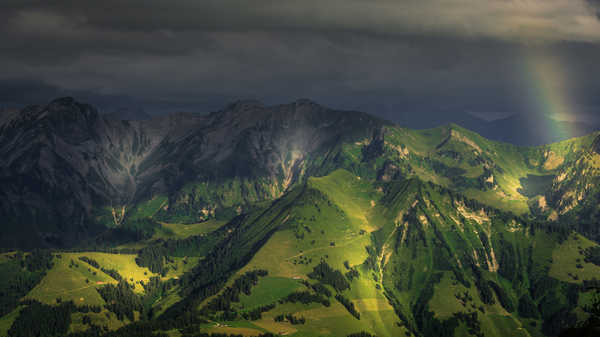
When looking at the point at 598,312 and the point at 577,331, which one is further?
the point at 598,312
